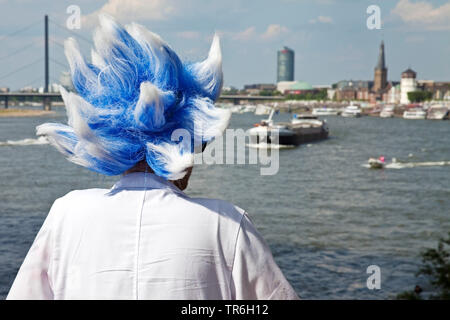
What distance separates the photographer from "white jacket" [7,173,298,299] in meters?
0.82

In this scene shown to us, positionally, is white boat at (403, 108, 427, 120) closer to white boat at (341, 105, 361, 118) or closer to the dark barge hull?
white boat at (341, 105, 361, 118)

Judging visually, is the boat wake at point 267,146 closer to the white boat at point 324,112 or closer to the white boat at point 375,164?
the white boat at point 375,164

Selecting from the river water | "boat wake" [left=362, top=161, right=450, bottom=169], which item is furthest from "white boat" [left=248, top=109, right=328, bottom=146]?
"boat wake" [left=362, top=161, right=450, bottom=169]

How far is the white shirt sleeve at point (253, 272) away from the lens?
82 cm

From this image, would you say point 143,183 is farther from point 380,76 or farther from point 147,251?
point 380,76

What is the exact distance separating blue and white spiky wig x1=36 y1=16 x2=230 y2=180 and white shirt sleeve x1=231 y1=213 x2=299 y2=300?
121 millimetres

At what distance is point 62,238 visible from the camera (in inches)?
34.1

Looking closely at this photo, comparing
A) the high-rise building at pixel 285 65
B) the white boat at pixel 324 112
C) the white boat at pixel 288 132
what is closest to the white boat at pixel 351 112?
the white boat at pixel 324 112

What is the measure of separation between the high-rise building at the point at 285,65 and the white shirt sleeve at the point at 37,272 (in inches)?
5491

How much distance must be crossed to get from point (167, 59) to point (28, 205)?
12.0 metres

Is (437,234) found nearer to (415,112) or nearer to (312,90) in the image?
(415,112)
